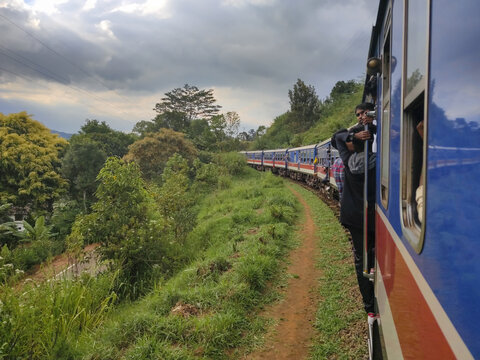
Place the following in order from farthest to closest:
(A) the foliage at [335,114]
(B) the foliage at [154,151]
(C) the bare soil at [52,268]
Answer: (A) the foliage at [335,114] → (B) the foliage at [154,151] → (C) the bare soil at [52,268]

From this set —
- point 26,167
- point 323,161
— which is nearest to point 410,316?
point 323,161

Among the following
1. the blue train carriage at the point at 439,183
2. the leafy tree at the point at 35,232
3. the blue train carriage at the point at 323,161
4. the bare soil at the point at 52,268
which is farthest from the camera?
the leafy tree at the point at 35,232

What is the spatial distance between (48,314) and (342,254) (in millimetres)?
5345

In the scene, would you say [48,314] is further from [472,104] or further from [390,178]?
[472,104]

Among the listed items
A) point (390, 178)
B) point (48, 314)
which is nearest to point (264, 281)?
point (48, 314)

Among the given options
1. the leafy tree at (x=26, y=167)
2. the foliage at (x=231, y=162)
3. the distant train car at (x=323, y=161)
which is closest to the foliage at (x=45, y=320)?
the distant train car at (x=323, y=161)

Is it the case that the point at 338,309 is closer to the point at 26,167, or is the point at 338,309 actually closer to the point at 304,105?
the point at 26,167

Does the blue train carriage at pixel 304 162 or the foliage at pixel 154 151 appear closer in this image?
the blue train carriage at pixel 304 162

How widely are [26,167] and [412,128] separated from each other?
90.6ft

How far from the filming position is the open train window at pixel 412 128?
1446mm

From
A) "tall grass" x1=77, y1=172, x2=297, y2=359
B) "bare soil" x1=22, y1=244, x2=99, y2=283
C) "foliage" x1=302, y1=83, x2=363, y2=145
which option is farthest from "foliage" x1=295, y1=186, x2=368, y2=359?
"foliage" x1=302, y1=83, x2=363, y2=145

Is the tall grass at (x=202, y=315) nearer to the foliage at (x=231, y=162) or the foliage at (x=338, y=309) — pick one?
the foliage at (x=338, y=309)

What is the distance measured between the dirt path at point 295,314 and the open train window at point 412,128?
3.06 meters

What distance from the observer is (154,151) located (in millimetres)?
24344
